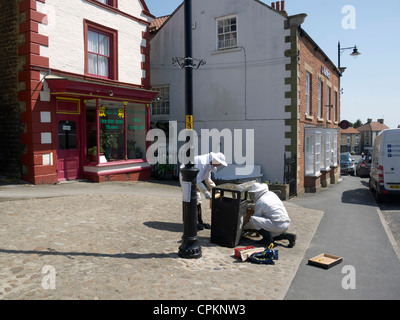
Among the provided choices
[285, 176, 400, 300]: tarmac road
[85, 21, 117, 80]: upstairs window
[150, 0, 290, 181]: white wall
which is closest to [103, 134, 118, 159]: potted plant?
[85, 21, 117, 80]: upstairs window

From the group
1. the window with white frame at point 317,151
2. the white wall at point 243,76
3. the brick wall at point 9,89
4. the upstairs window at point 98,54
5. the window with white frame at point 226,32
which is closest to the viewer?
the brick wall at point 9,89

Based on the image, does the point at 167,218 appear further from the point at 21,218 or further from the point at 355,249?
the point at 355,249

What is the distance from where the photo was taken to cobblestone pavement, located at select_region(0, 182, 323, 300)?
4.44 m

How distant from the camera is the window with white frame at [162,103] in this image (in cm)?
1817

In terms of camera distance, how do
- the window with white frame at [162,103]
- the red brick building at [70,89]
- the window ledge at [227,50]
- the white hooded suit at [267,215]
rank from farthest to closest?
the window with white frame at [162,103] → the window ledge at [227,50] → the red brick building at [70,89] → the white hooded suit at [267,215]

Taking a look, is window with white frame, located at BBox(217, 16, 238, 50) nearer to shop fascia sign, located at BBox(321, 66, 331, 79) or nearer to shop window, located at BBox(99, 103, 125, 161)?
shop window, located at BBox(99, 103, 125, 161)

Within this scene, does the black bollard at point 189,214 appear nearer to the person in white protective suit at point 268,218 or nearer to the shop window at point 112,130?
the person in white protective suit at point 268,218

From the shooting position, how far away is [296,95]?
14.3 meters

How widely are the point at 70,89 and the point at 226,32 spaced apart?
325 inches

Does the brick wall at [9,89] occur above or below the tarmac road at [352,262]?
above

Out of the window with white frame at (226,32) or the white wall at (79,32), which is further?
the window with white frame at (226,32)

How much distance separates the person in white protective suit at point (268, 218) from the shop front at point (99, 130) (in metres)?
7.39

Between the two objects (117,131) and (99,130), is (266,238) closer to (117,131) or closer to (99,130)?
(99,130)

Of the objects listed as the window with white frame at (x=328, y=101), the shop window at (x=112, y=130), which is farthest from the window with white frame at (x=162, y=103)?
the window with white frame at (x=328, y=101)
